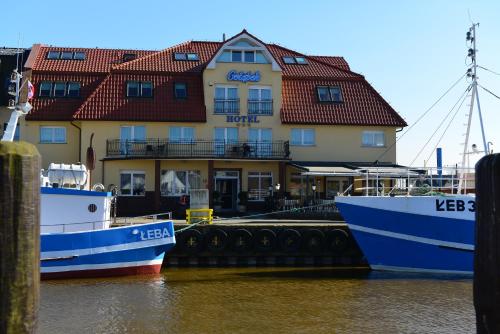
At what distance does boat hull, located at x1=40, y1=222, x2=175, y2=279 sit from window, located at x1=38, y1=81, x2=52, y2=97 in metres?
18.0

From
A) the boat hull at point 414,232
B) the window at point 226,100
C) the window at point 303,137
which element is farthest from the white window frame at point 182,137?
the boat hull at point 414,232

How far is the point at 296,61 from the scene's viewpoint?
127 ft

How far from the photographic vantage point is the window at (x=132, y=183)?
33031 millimetres

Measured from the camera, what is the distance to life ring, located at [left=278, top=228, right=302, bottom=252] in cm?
2236

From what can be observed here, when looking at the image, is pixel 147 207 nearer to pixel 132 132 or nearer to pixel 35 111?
pixel 132 132

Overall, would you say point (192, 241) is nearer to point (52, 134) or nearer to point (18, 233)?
point (52, 134)

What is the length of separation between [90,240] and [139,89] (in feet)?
57.6

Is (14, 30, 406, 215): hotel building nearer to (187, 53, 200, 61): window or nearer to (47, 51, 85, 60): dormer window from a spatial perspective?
(47, 51, 85, 60): dormer window

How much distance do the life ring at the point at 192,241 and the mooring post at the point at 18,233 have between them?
18.8 meters

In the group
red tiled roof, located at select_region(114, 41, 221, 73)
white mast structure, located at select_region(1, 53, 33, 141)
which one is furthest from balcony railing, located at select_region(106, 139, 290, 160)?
white mast structure, located at select_region(1, 53, 33, 141)

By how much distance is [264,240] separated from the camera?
22266mm

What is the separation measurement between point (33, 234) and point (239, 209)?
95.5 feet

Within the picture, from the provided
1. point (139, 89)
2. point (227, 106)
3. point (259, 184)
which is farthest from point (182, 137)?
point (259, 184)

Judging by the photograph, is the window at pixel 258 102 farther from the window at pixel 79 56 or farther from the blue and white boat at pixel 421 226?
the blue and white boat at pixel 421 226
